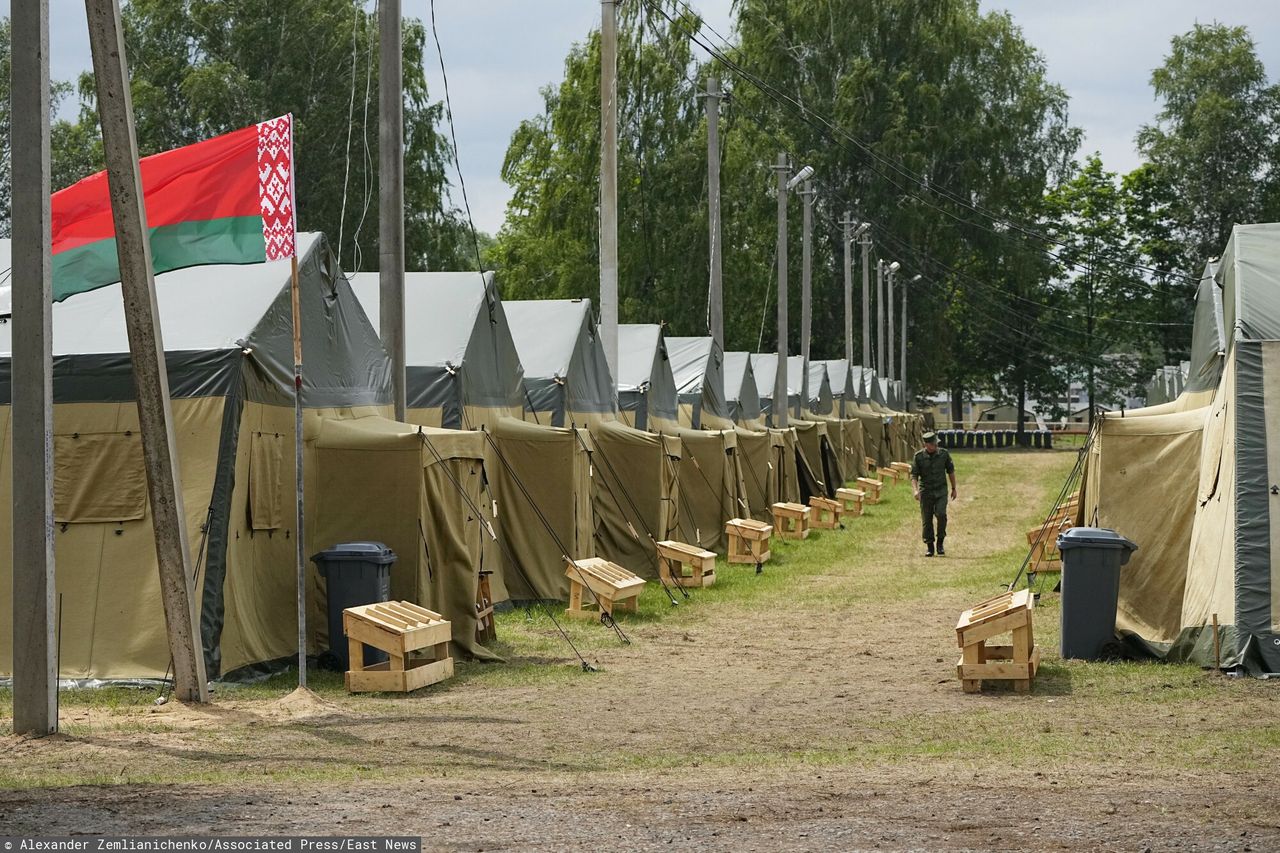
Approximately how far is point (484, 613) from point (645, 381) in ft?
32.3

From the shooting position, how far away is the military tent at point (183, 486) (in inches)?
431

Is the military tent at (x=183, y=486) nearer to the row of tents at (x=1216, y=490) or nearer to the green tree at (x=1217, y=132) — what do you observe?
the row of tents at (x=1216, y=490)

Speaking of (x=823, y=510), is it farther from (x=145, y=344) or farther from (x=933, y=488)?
(x=145, y=344)

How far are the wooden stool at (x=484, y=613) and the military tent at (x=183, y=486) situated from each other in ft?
5.36

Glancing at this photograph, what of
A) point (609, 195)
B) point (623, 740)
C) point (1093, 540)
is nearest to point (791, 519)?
point (609, 195)

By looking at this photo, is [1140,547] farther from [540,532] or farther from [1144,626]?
[540,532]

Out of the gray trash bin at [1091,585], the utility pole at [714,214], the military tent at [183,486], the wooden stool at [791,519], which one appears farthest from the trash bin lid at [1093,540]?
the utility pole at [714,214]

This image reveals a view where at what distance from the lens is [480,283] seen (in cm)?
1755

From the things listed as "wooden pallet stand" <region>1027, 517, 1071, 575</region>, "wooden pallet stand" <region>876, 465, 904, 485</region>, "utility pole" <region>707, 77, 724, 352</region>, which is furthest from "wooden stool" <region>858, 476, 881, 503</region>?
"wooden pallet stand" <region>1027, 517, 1071, 575</region>

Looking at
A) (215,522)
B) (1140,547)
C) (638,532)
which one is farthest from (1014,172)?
(215,522)

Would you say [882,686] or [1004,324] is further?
[1004,324]

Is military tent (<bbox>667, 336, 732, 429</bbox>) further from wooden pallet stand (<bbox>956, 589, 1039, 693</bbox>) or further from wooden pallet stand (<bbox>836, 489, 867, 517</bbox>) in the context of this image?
wooden pallet stand (<bbox>956, 589, 1039, 693</bbox>)

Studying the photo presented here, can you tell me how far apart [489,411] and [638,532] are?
3192mm

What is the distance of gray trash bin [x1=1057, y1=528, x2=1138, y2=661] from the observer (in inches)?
470
